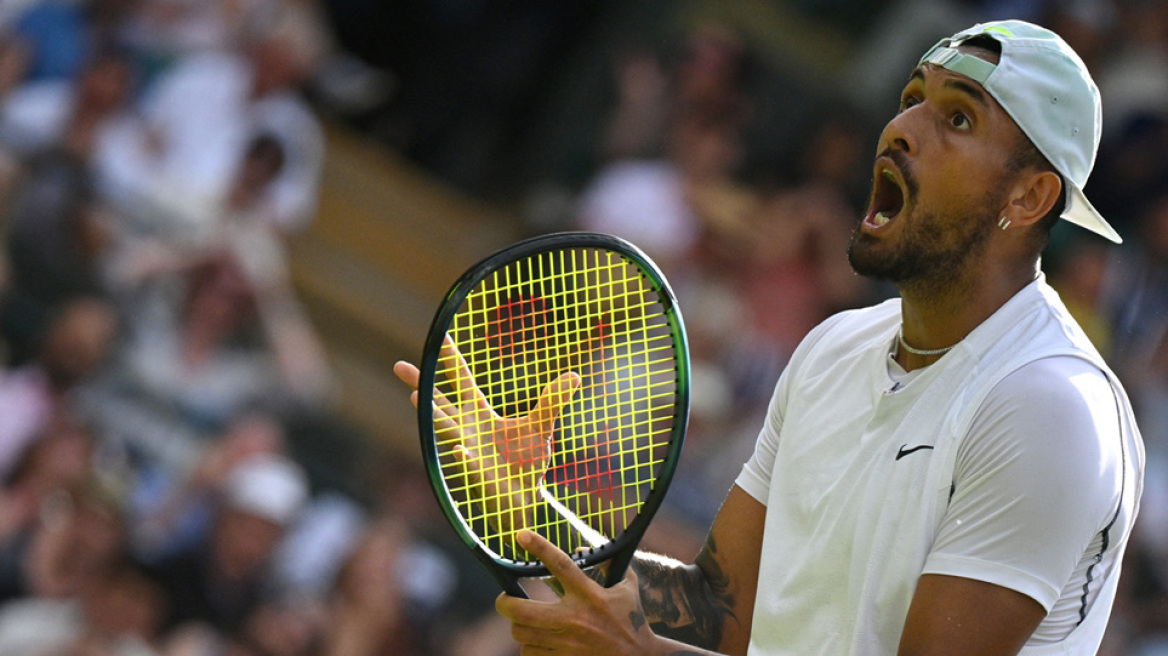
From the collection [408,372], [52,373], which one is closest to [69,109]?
[52,373]

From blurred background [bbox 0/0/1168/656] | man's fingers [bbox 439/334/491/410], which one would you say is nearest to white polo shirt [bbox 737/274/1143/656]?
man's fingers [bbox 439/334/491/410]

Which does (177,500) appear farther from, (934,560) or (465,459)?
(934,560)

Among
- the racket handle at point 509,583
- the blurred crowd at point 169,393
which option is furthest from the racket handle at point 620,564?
the blurred crowd at point 169,393

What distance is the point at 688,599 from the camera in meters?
2.02

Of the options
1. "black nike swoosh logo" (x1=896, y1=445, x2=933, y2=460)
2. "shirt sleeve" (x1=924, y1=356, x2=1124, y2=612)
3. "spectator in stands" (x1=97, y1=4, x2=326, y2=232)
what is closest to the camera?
"shirt sleeve" (x1=924, y1=356, x2=1124, y2=612)

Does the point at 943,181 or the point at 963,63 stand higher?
the point at 963,63

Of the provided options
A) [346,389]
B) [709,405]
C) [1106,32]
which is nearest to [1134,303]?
[1106,32]

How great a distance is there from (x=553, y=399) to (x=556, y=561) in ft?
1.12

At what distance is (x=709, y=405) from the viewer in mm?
5262

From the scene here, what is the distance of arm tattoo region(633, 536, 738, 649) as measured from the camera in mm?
1994

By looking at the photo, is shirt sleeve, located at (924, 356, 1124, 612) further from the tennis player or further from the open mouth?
the open mouth

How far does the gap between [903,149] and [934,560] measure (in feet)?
1.79

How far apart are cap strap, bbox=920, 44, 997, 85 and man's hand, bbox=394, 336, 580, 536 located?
25.7 inches

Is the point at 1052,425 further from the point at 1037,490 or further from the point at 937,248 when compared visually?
the point at 937,248
